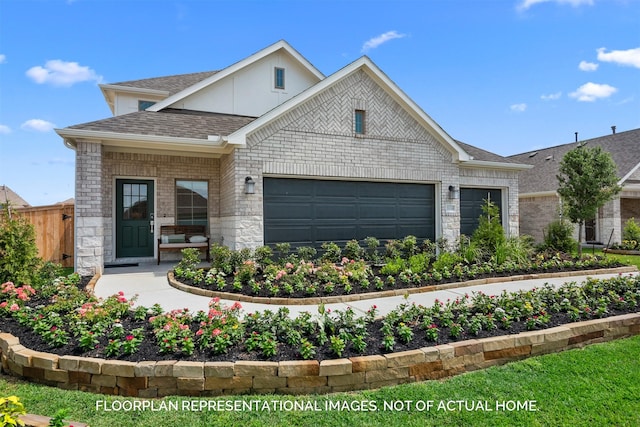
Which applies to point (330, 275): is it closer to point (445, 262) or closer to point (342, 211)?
point (445, 262)

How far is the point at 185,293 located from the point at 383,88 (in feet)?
24.5

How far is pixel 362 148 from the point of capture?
9.41 metres

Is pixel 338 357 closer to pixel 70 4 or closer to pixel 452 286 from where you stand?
pixel 452 286

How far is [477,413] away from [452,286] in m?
4.36

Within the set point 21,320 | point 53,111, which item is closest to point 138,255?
point 53,111

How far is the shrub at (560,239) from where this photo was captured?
1142 centimetres

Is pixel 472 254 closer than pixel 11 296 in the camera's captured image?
No

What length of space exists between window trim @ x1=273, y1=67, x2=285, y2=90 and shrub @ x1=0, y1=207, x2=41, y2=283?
8.59m

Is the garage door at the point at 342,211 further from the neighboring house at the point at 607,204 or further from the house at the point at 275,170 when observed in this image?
the neighboring house at the point at 607,204

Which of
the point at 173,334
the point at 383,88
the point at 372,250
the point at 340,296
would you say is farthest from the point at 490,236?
the point at 173,334

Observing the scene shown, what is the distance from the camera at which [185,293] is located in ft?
20.3

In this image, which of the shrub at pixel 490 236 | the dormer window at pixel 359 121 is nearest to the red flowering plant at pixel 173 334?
the dormer window at pixel 359 121

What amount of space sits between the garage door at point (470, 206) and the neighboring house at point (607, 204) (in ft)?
18.1

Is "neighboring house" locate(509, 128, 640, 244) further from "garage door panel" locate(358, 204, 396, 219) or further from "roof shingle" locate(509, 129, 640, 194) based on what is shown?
"garage door panel" locate(358, 204, 396, 219)
